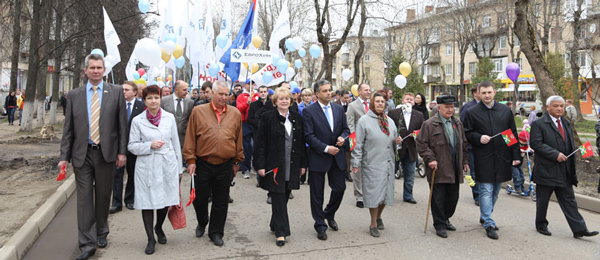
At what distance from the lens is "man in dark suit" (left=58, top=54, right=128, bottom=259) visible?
4.86 metres

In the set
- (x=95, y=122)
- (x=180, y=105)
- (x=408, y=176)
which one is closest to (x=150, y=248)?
(x=95, y=122)

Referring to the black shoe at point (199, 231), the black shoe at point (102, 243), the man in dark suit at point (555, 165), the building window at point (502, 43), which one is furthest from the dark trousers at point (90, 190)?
the building window at point (502, 43)

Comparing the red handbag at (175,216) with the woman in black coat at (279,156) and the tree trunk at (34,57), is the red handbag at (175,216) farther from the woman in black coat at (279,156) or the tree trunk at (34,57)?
the tree trunk at (34,57)

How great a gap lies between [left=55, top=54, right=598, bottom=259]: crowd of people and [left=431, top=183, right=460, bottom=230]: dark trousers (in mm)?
13

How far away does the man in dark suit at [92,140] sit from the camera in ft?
15.9

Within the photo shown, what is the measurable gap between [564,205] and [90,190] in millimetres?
5655

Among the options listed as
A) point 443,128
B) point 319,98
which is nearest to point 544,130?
point 443,128

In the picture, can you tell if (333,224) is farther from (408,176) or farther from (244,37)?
(244,37)

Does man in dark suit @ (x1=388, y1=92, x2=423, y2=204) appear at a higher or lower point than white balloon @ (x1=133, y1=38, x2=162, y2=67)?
lower

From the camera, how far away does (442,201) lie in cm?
603

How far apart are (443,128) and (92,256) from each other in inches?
172

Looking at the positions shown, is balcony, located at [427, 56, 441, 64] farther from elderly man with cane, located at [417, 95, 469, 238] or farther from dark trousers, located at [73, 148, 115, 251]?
dark trousers, located at [73, 148, 115, 251]

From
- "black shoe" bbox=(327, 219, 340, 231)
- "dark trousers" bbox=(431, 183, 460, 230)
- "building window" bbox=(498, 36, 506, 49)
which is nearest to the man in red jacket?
"black shoe" bbox=(327, 219, 340, 231)

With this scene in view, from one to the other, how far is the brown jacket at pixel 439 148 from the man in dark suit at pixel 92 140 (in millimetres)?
3582
